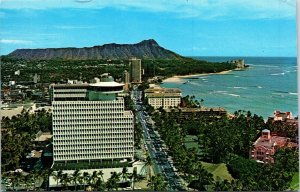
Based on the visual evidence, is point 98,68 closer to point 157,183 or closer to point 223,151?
point 157,183

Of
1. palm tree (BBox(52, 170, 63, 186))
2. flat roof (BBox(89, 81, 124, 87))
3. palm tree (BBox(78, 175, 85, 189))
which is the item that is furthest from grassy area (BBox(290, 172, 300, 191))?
palm tree (BBox(52, 170, 63, 186))

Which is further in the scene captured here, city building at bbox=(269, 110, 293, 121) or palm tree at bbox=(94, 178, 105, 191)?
palm tree at bbox=(94, 178, 105, 191)

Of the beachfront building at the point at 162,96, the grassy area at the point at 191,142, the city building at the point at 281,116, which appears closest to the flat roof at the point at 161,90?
the beachfront building at the point at 162,96

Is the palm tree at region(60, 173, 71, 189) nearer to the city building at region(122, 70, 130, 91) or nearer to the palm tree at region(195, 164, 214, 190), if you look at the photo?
the city building at region(122, 70, 130, 91)

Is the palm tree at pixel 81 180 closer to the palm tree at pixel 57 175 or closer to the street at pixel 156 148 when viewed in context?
the palm tree at pixel 57 175

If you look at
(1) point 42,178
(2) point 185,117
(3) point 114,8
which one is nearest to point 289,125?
(2) point 185,117
